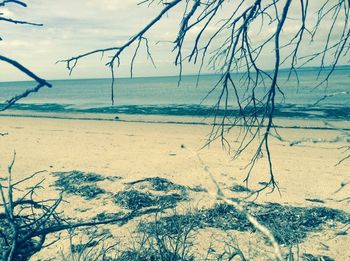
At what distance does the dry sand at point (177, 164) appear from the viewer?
779cm

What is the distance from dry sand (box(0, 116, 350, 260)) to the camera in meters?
7.79

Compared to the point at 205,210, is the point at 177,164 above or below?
below

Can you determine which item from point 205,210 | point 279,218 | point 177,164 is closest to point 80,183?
point 177,164

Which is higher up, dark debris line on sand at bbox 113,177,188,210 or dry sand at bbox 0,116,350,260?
dark debris line on sand at bbox 113,177,188,210

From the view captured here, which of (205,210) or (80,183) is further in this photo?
(80,183)

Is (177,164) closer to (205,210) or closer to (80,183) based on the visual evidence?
(80,183)

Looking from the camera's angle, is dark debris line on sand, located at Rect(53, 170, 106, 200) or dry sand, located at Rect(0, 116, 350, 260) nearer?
dry sand, located at Rect(0, 116, 350, 260)

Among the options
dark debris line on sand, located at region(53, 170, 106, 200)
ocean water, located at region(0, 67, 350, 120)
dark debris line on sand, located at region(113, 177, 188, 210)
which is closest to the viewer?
dark debris line on sand, located at region(113, 177, 188, 210)

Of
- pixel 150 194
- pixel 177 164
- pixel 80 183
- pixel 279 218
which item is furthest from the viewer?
pixel 177 164

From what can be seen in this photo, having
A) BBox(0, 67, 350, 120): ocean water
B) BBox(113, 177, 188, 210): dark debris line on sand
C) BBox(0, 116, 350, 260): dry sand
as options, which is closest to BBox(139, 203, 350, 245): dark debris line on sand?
BBox(0, 116, 350, 260): dry sand

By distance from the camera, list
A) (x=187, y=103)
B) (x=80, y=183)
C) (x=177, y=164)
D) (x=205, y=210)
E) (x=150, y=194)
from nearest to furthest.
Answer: (x=205, y=210)
(x=150, y=194)
(x=80, y=183)
(x=177, y=164)
(x=187, y=103)

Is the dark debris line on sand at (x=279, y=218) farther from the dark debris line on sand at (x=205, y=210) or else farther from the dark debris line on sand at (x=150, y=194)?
the dark debris line on sand at (x=150, y=194)

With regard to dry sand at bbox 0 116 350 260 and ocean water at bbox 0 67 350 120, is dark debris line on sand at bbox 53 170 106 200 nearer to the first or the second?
dry sand at bbox 0 116 350 260

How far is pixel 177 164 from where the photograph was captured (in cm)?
1118
